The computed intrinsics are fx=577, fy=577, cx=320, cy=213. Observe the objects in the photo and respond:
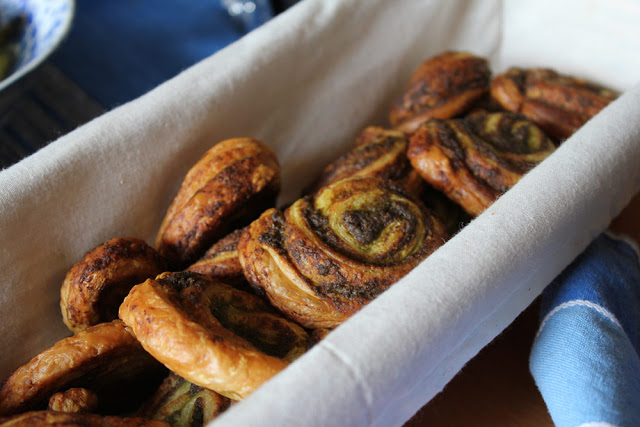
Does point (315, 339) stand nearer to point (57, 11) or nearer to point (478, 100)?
point (478, 100)

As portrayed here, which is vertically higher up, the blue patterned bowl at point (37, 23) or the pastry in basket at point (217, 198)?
the blue patterned bowl at point (37, 23)

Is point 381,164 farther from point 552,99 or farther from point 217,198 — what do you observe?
point 552,99

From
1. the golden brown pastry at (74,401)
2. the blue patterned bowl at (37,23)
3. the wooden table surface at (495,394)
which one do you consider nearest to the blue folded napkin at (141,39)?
the blue patterned bowl at (37,23)

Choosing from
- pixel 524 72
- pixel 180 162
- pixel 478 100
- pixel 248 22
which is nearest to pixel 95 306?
pixel 180 162

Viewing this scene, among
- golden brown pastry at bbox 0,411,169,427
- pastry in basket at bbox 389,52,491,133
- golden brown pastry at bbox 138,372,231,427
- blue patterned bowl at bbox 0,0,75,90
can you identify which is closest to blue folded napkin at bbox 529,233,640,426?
pastry in basket at bbox 389,52,491,133

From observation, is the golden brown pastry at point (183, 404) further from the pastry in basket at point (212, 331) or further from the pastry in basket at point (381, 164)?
the pastry in basket at point (381, 164)

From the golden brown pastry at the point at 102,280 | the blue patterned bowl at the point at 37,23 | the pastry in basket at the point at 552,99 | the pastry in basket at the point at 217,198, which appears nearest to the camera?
the golden brown pastry at the point at 102,280
